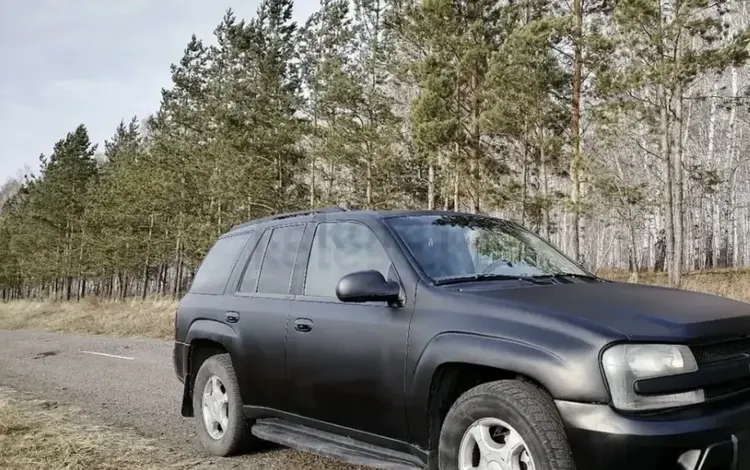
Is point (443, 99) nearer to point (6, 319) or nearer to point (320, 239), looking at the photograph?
point (320, 239)

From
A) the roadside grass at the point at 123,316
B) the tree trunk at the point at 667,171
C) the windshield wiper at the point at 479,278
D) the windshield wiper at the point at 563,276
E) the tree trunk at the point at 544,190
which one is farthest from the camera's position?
the tree trunk at the point at 544,190

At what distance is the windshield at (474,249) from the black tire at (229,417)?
193 centimetres

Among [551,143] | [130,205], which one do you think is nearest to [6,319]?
[130,205]

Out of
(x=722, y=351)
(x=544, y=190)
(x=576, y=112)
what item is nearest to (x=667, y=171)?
(x=576, y=112)

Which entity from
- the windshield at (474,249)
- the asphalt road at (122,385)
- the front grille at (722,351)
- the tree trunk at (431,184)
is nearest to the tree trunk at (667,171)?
the tree trunk at (431,184)

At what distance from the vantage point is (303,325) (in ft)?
14.5

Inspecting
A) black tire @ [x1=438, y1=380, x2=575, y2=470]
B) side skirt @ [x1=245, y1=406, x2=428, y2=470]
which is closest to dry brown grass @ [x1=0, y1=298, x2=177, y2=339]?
side skirt @ [x1=245, y1=406, x2=428, y2=470]

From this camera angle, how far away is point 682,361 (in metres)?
2.97

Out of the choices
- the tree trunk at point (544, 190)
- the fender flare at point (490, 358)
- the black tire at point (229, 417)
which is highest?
the tree trunk at point (544, 190)

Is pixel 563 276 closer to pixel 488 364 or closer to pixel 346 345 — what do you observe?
pixel 488 364

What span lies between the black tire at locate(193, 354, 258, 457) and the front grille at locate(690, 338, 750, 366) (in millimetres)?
3303

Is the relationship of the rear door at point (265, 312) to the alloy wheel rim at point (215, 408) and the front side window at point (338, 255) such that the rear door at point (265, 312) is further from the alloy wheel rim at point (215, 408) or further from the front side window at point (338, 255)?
the alloy wheel rim at point (215, 408)

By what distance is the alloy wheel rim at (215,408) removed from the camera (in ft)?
17.5

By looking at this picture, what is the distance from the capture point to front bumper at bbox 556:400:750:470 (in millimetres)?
2809
